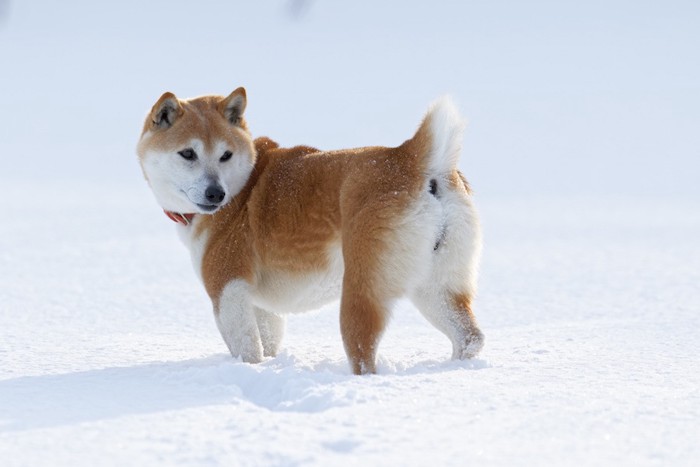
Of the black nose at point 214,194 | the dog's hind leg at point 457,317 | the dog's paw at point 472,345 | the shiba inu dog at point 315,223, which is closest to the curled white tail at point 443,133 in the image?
the shiba inu dog at point 315,223

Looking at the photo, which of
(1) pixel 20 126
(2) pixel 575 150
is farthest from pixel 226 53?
(2) pixel 575 150

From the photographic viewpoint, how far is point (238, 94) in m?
4.74

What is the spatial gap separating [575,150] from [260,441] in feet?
68.1

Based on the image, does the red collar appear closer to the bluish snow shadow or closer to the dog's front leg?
the dog's front leg

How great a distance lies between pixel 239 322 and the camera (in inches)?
170

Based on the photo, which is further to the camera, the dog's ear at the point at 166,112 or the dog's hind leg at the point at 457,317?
the dog's ear at the point at 166,112

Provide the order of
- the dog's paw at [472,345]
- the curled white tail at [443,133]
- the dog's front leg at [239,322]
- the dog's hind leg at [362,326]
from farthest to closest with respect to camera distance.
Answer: the dog's front leg at [239,322]
the dog's paw at [472,345]
the curled white tail at [443,133]
the dog's hind leg at [362,326]

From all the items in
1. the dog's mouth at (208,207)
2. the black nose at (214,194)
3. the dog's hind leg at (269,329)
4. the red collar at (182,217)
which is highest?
the black nose at (214,194)

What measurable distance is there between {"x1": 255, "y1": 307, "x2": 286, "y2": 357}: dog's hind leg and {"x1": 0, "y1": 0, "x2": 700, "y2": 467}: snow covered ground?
0.21 metres

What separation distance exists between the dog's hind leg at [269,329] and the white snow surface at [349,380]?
15 cm

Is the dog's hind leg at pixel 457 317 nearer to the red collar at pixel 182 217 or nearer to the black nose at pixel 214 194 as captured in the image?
the black nose at pixel 214 194

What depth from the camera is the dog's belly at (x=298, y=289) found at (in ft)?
13.9

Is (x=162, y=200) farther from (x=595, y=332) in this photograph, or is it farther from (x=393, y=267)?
(x=595, y=332)

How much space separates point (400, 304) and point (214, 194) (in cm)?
273
